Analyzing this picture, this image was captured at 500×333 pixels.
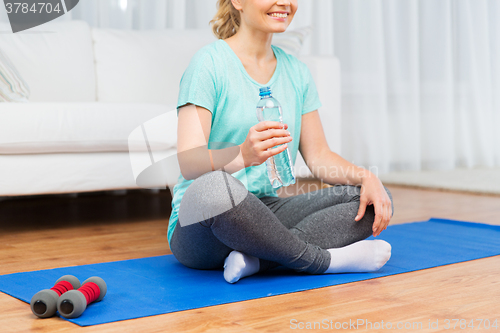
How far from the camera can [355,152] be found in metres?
3.57

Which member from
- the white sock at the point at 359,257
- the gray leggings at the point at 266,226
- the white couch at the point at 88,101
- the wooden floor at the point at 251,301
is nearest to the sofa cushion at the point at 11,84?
the white couch at the point at 88,101

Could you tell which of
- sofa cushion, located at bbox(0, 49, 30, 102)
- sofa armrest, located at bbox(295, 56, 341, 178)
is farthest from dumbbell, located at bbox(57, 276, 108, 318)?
sofa armrest, located at bbox(295, 56, 341, 178)

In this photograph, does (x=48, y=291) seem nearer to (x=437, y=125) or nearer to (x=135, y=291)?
(x=135, y=291)

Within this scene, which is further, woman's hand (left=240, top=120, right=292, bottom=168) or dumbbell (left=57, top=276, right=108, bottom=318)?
woman's hand (left=240, top=120, right=292, bottom=168)

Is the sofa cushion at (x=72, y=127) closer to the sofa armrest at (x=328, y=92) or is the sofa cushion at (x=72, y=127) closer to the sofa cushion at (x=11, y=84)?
the sofa cushion at (x=11, y=84)

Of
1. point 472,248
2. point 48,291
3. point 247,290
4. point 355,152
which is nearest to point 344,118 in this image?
point 355,152

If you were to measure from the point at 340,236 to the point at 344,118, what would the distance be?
2.42 meters

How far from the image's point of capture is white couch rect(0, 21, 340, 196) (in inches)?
66.4

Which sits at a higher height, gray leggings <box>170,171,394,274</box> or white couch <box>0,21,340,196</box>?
white couch <box>0,21,340,196</box>

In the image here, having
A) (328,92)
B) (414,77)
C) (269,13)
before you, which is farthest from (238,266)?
(414,77)

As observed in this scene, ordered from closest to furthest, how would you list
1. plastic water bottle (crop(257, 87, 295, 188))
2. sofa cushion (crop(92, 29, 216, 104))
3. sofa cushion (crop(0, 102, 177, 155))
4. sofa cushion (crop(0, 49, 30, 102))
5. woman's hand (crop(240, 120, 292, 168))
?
woman's hand (crop(240, 120, 292, 168))
plastic water bottle (crop(257, 87, 295, 188))
sofa cushion (crop(0, 102, 177, 155))
sofa cushion (crop(0, 49, 30, 102))
sofa cushion (crop(92, 29, 216, 104))

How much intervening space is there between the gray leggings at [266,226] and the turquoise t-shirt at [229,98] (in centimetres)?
8

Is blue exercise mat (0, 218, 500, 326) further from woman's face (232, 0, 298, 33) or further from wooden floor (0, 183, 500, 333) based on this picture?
woman's face (232, 0, 298, 33)

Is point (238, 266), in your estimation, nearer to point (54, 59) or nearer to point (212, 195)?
point (212, 195)
